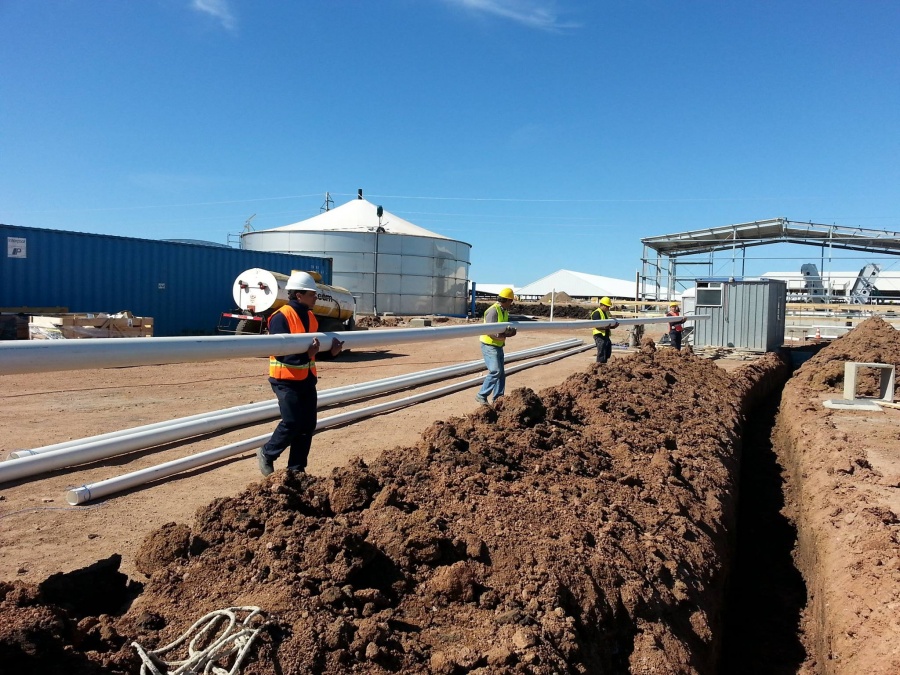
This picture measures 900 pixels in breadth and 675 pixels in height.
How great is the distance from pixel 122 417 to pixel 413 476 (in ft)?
16.7

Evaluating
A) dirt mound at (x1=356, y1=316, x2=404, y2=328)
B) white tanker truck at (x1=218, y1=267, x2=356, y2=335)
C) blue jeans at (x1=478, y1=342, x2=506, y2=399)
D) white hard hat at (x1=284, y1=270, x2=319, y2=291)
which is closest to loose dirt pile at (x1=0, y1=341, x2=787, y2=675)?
white hard hat at (x1=284, y1=270, x2=319, y2=291)

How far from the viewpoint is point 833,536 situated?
504 centimetres

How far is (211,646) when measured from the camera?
7.11 feet

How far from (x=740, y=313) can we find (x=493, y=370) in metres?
12.2

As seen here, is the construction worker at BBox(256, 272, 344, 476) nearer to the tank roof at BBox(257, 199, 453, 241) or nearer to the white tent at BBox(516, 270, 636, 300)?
the tank roof at BBox(257, 199, 453, 241)

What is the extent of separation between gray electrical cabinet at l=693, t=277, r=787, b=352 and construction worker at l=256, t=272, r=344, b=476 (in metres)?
15.8

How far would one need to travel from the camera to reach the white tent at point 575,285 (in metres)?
89.9

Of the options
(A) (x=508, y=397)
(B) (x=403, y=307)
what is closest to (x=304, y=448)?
(A) (x=508, y=397)

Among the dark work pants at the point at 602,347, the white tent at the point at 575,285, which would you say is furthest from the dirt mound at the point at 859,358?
the white tent at the point at 575,285

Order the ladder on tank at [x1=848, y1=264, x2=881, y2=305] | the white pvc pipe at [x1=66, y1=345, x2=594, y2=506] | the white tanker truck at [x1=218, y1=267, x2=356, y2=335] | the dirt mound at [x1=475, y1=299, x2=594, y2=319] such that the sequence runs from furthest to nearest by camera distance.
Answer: the dirt mound at [x1=475, y1=299, x2=594, y2=319] → the ladder on tank at [x1=848, y1=264, x2=881, y2=305] → the white tanker truck at [x1=218, y1=267, x2=356, y2=335] → the white pvc pipe at [x1=66, y1=345, x2=594, y2=506]

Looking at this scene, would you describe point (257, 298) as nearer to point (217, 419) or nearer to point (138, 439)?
point (217, 419)

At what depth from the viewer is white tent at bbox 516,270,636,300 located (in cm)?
8994

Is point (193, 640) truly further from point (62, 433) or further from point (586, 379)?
point (586, 379)

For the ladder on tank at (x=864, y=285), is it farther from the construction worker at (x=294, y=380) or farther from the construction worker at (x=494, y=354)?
the construction worker at (x=294, y=380)
